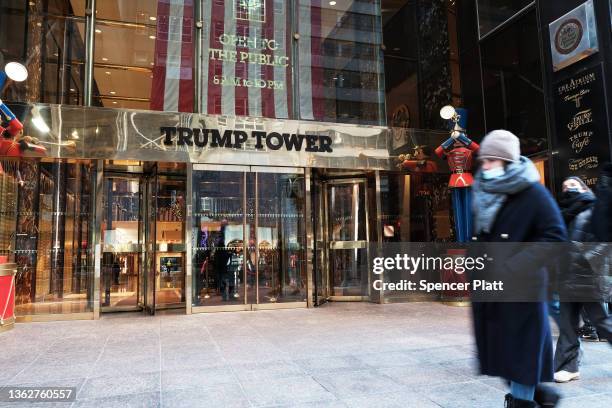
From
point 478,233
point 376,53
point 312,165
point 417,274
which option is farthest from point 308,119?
point 478,233

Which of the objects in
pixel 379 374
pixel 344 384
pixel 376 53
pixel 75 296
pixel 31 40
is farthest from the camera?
pixel 376 53

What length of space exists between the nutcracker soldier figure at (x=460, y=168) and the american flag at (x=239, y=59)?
2790 mm

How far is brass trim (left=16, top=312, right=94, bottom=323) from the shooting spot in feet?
26.2

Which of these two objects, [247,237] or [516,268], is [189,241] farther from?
[516,268]

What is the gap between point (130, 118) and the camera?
8.62 meters

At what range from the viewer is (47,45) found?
9.23m

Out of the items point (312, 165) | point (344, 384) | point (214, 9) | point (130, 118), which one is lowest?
point (344, 384)

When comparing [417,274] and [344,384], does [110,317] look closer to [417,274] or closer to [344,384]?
[344,384]

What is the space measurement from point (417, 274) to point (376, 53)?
532 cm

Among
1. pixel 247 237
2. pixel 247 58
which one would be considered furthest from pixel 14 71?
pixel 247 237

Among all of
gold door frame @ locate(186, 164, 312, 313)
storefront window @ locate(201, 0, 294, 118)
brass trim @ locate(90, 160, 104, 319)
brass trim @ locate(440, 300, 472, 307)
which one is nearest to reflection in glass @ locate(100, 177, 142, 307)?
brass trim @ locate(90, 160, 104, 319)

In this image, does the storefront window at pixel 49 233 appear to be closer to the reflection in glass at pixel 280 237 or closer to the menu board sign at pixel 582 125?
the reflection in glass at pixel 280 237

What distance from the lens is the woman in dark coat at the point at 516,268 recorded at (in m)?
2.40

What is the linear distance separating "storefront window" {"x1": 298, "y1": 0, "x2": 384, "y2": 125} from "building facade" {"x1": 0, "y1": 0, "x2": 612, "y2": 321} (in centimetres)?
4
